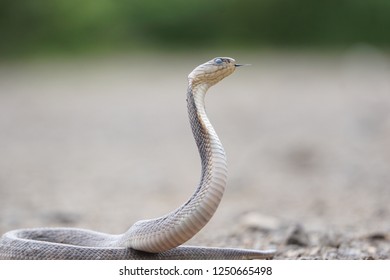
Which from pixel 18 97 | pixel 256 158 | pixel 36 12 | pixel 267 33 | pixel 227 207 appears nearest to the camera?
pixel 227 207

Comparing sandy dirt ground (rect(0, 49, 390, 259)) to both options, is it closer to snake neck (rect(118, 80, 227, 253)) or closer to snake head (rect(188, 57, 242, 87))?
snake neck (rect(118, 80, 227, 253))

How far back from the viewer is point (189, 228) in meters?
4.27

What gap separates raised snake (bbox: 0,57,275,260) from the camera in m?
4.30

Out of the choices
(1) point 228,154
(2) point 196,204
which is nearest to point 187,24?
(1) point 228,154

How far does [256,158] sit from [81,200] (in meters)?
3.69

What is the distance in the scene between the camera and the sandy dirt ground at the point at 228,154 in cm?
720

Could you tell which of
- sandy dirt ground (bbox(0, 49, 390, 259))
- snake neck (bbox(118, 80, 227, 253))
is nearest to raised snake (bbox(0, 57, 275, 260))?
snake neck (bbox(118, 80, 227, 253))

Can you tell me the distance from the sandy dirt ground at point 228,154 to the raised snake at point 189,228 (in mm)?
967
